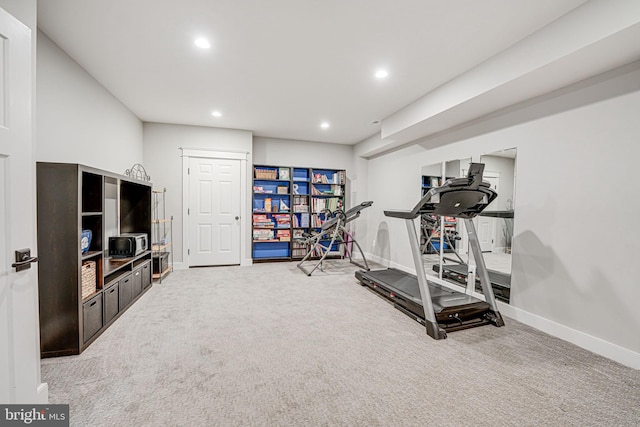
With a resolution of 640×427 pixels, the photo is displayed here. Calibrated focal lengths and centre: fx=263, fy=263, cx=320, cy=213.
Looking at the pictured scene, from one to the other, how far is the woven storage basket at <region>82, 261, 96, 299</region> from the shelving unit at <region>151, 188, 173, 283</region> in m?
1.82

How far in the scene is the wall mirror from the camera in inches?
118

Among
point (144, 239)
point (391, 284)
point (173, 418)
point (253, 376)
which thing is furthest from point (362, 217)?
point (173, 418)

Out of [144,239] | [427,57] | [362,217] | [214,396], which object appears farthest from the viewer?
[362,217]

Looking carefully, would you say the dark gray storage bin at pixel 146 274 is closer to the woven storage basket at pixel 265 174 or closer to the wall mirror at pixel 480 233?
the woven storage basket at pixel 265 174

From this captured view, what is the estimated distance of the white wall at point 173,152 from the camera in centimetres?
475

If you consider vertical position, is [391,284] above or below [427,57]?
below

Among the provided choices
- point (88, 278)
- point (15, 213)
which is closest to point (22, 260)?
point (15, 213)

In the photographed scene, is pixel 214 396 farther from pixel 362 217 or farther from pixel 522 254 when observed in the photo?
pixel 362 217

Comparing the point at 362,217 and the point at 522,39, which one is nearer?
the point at 522,39

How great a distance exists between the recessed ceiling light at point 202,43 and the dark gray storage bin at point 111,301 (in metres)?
2.49

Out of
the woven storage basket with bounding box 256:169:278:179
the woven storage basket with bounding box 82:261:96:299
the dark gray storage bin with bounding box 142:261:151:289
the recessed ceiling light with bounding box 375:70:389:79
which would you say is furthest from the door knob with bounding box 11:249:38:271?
the woven storage basket with bounding box 256:169:278:179

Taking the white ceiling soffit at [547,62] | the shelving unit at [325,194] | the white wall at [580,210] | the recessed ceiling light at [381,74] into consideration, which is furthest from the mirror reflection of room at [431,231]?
the shelving unit at [325,194]

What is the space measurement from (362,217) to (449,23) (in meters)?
4.41

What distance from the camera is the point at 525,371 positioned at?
1949mm
